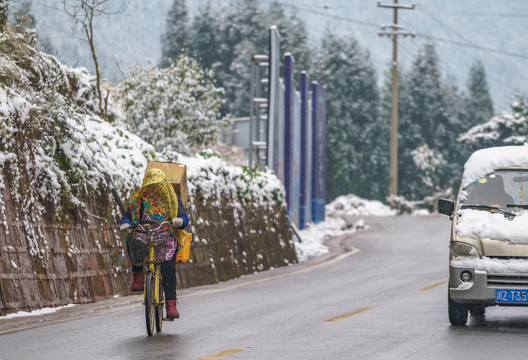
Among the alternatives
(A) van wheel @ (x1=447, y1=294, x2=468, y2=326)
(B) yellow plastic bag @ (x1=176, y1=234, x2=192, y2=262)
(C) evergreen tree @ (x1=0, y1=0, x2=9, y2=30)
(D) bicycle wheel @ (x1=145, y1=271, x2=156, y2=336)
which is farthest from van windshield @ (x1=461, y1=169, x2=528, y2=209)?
(C) evergreen tree @ (x1=0, y1=0, x2=9, y2=30)

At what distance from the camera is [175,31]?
381ft

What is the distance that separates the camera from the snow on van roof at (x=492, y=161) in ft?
41.0

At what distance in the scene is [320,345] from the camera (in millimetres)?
9953

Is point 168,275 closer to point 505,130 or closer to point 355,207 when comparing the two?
point 355,207

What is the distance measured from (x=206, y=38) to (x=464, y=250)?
102012mm

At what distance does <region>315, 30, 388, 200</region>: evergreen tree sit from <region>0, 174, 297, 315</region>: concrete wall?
76027 mm

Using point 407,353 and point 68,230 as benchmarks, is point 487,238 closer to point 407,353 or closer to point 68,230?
point 407,353

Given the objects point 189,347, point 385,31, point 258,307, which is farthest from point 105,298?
point 385,31

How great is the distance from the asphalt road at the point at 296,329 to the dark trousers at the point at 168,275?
408 millimetres

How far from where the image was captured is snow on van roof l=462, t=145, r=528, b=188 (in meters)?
12.5

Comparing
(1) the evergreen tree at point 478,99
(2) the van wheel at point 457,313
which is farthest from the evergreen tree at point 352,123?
(2) the van wheel at point 457,313

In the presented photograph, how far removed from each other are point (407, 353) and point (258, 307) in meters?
4.96

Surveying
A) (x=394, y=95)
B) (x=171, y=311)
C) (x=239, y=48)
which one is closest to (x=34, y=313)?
(x=171, y=311)

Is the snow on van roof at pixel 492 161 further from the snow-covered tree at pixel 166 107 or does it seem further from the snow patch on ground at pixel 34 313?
the snow-covered tree at pixel 166 107
